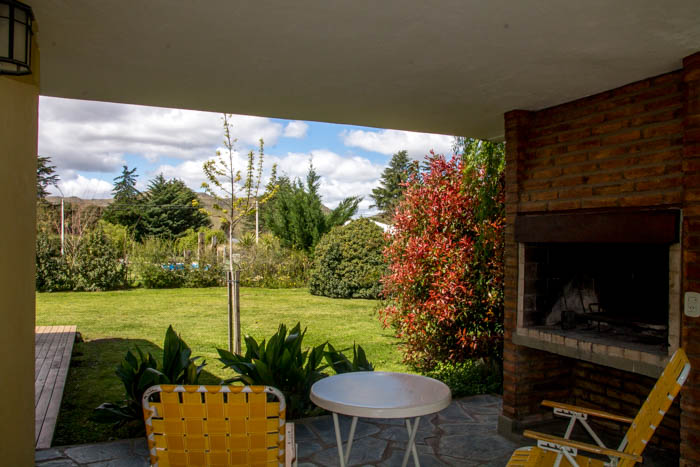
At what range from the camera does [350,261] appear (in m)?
13.3

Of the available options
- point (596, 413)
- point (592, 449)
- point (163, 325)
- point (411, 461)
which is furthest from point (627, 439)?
point (163, 325)

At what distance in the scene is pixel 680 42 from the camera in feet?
9.25

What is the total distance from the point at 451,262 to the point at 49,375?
4.71 m

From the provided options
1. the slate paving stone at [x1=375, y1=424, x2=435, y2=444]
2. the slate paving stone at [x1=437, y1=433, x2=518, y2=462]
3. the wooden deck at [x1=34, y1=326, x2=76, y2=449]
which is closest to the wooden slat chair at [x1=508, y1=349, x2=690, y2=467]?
the slate paving stone at [x1=437, y1=433, x2=518, y2=462]

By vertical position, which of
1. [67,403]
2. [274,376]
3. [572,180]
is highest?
[572,180]

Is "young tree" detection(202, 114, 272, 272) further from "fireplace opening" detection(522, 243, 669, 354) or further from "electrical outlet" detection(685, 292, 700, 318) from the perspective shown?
"electrical outlet" detection(685, 292, 700, 318)

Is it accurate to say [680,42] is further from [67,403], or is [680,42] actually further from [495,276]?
[67,403]

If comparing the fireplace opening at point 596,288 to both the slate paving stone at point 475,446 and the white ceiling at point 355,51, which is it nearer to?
the slate paving stone at point 475,446

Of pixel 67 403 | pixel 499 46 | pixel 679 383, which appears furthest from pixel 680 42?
pixel 67 403

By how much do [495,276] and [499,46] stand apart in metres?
3.47

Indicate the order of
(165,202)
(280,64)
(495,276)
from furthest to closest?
(165,202)
(495,276)
(280,64)

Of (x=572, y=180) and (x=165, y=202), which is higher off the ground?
(x=165, y=202)

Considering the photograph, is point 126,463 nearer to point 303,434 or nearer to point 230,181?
point 303,434

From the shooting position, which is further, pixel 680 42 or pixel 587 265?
pixel 587 265
